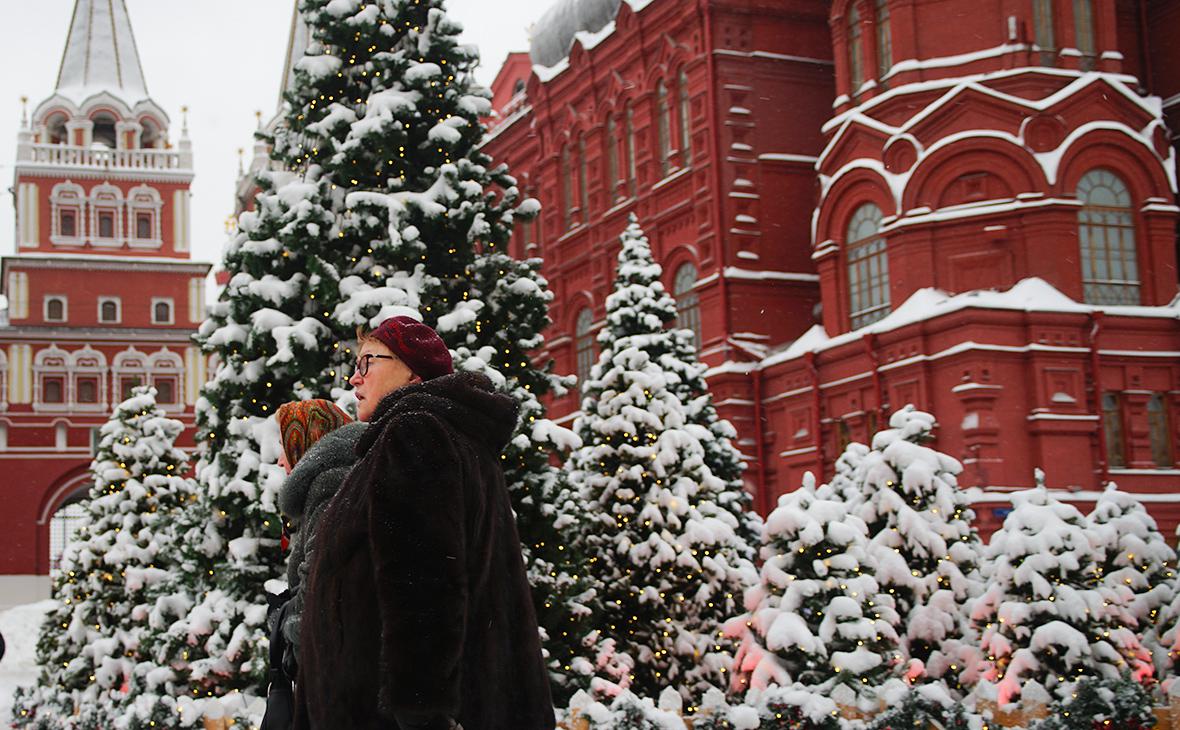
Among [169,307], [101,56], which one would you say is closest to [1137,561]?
[169,307]

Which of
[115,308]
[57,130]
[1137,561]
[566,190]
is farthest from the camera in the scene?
[57,130]

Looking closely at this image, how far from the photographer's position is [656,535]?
55.0ft

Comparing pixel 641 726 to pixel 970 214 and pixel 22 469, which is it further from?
pixel 22 469

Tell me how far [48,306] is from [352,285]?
1861 inches

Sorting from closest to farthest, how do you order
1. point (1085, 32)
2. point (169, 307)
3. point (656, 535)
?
point (656, 535), point (1085, 32), point (169, 307)

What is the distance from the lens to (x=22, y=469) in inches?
2092

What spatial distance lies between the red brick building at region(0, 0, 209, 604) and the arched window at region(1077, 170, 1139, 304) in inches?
1614

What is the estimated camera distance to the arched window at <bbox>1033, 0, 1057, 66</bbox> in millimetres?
23281

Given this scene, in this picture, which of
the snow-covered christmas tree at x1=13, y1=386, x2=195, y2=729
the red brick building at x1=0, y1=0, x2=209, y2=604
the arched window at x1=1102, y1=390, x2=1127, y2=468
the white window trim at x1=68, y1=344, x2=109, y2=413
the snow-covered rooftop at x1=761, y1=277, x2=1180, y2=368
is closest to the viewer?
the snow-covered christmas tree at x1=13, y1=386, x2=195, y2=729

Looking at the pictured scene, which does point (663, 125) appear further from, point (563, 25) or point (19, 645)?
point (19, 645)

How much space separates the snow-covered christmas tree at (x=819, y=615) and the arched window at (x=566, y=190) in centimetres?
2203

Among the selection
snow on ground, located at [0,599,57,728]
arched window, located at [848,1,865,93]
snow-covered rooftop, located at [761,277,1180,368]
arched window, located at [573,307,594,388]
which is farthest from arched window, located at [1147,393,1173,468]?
snow on ground, located at [0,599,57,728]

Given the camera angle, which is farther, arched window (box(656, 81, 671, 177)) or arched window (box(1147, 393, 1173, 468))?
arched window (box(656, 81, 671, 177))

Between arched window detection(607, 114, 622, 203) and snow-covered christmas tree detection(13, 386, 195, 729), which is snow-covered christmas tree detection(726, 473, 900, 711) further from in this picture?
arched window detection(607, 114, 622, 203)
